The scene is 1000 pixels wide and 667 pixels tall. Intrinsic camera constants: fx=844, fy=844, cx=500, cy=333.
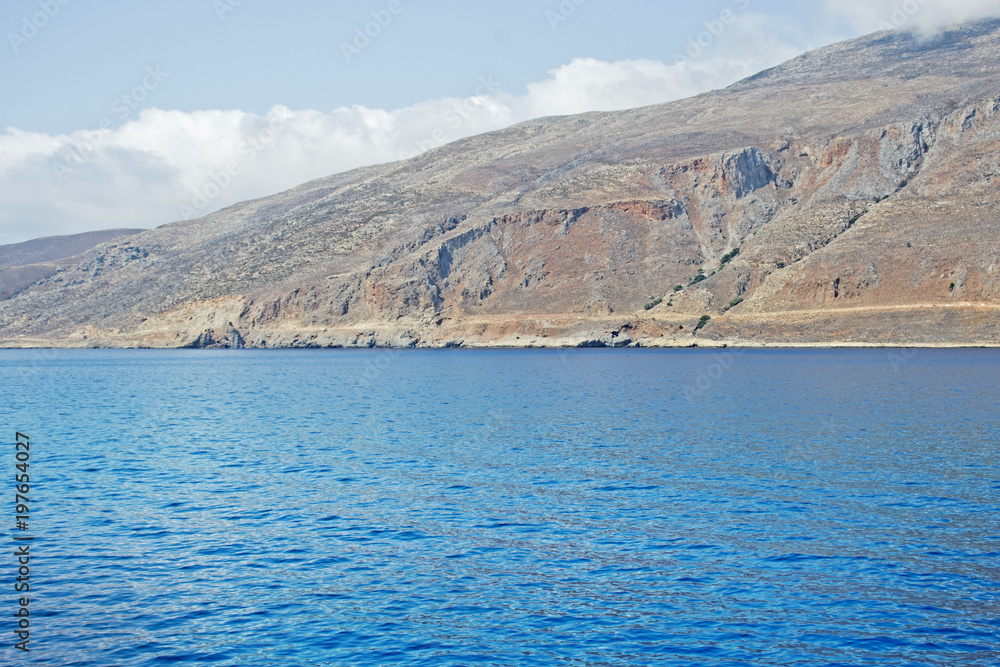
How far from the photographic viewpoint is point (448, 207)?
153500 millimetres

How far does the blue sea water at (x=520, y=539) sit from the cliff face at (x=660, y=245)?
64.3m

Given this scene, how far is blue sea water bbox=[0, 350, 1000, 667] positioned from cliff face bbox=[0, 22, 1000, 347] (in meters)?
64.3

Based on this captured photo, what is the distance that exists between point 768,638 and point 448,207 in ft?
473

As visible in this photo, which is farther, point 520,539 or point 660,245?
point 660,245

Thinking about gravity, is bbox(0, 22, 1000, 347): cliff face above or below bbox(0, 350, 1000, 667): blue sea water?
above

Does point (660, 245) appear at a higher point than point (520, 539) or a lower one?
higher

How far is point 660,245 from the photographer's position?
12912 centimetres

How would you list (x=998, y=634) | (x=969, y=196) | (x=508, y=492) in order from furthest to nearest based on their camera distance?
1. (x=969, y=196)
2. (x=508, y=492)
3. (x=998, y=634)

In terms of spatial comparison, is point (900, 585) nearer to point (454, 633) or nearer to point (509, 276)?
point (454, 633)

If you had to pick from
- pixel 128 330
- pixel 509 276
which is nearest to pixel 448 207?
pixel 509 276

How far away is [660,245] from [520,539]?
378ft

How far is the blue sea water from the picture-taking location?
12734mm

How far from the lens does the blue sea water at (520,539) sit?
12734 mm

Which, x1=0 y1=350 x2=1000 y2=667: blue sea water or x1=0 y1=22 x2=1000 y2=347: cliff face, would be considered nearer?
x1=0 y1=350 x2=1000 y2=667: blue sea water
